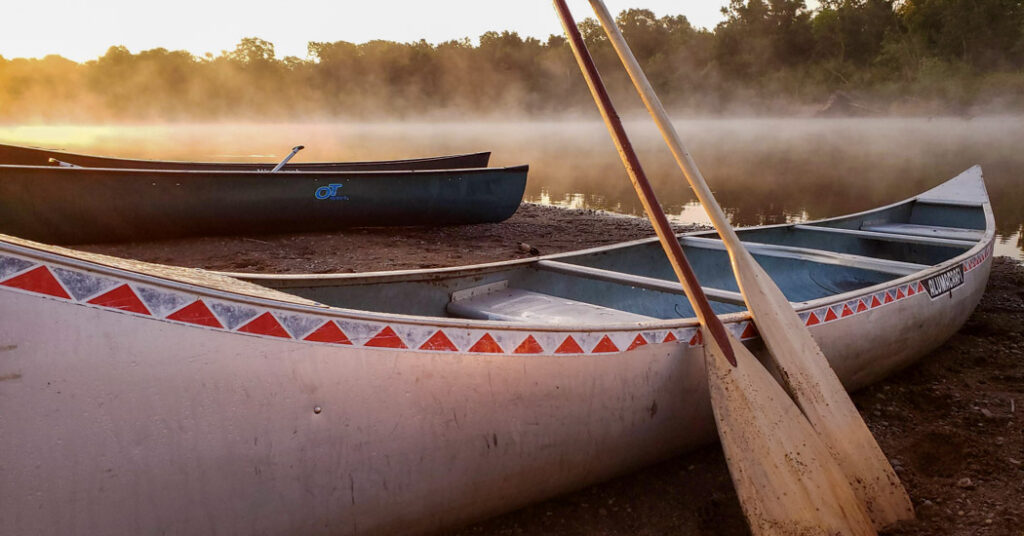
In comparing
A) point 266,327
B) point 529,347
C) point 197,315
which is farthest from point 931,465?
point 197,315

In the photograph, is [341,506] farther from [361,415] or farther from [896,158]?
[896,158]

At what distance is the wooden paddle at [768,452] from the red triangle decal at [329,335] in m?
1.42

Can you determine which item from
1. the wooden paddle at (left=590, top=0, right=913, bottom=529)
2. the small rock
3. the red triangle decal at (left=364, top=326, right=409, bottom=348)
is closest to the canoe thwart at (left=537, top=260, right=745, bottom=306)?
the wooden paddle at (left=590, top=0, right=913, bottom=529)

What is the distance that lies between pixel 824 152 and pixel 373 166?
24714 mm

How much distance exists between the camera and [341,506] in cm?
196

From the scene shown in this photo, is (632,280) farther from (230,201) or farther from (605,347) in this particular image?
(230,201)

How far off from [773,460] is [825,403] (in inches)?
17.1

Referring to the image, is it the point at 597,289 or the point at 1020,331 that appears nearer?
the point at 597,289

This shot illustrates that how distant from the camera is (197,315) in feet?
5.52

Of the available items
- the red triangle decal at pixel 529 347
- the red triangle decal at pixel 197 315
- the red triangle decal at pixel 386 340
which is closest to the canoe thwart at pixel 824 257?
the red triangle decal at pixel 529 347

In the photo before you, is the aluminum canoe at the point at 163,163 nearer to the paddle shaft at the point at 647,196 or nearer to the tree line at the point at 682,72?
the paddle shaft at the point at 647,196

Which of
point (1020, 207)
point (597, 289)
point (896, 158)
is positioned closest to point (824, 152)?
point (896, 158)

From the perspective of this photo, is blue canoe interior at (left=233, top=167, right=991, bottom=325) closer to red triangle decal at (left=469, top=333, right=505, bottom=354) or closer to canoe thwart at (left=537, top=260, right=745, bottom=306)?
canoe thwart at (left=537, top=260, right=745, bottom=306)

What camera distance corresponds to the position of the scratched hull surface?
1.56 m
